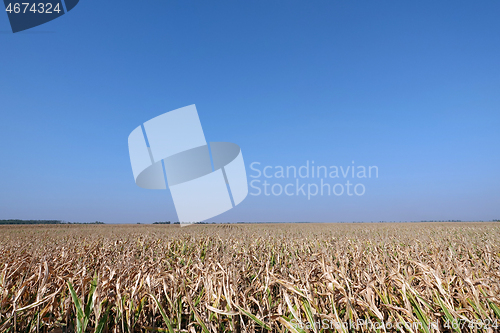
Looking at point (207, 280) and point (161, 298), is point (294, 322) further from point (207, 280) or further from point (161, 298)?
point (161, 298)

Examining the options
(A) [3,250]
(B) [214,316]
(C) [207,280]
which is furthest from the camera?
(A) [3,250]

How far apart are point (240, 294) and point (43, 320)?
83.1 inches

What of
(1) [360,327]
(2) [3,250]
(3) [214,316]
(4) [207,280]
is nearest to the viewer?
(1) [360,327]

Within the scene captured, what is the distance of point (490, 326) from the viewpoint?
2533mm

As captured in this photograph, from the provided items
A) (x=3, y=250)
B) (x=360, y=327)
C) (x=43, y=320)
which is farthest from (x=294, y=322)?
(x=3, y=250)

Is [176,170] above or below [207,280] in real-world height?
above

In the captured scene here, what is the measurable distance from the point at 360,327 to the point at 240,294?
139 centimetres

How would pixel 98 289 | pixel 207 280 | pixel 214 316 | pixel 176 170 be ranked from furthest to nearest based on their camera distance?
pixel 176 170
pixel 207 280
pixel 214 316
pixel 98 289

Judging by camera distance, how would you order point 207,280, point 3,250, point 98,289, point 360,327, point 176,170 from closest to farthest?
point 98,289
point 360,327
point 207,280
point 3,250
point 176,170

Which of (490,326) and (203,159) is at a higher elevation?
(203,159)

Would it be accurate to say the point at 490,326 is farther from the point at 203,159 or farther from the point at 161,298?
the point at 203,159

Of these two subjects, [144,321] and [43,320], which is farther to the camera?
[144,321]

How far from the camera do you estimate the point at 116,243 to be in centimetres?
1103

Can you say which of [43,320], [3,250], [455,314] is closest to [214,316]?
[43,320]
